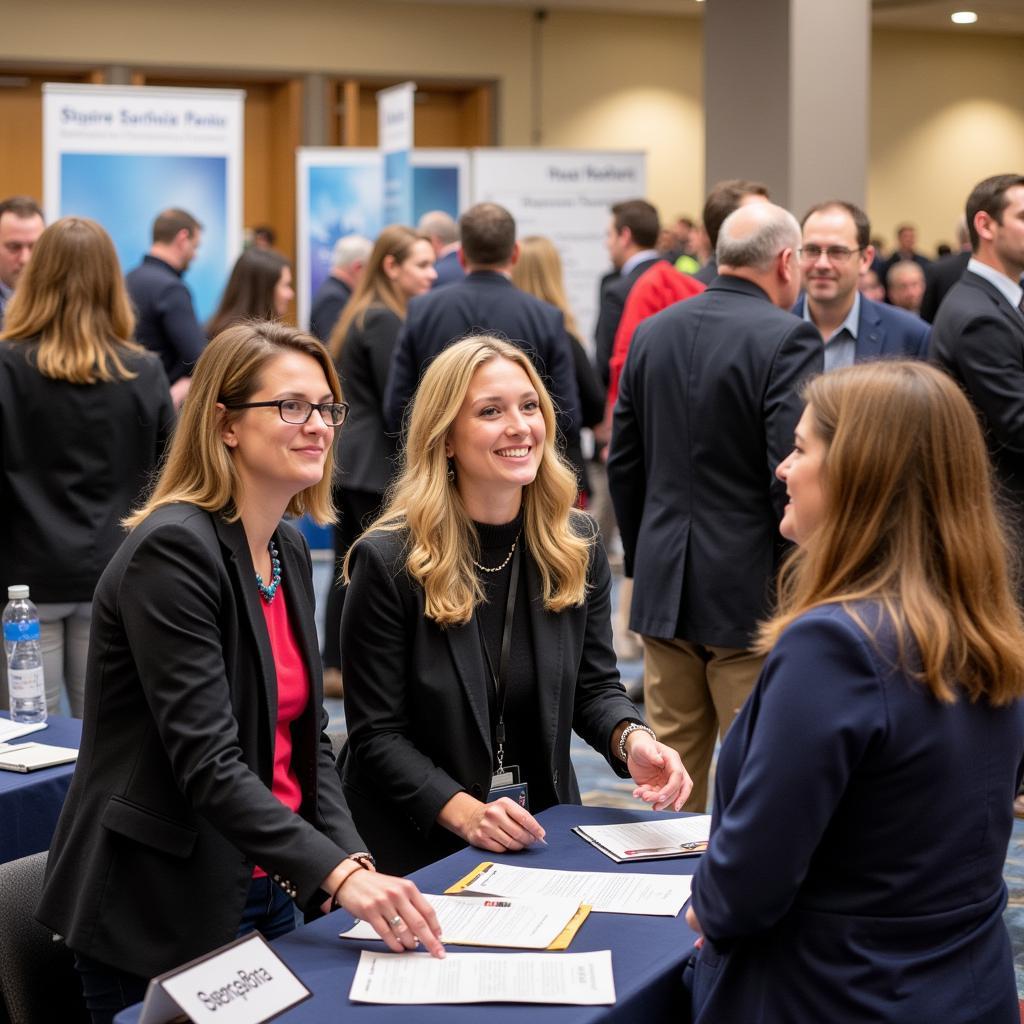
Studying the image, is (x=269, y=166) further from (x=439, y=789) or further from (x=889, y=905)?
(x=889, y=905)

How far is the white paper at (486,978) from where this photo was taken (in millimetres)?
1615

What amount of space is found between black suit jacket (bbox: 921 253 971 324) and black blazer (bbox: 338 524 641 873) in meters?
3.96

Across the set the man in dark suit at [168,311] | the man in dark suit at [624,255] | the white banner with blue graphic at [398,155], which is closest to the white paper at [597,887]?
the man in dark suit at [168,311]

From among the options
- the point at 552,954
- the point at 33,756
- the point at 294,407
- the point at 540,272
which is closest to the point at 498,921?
the point at 552,954

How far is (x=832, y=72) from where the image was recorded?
6.10 metres

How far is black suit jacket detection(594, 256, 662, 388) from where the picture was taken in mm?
6086

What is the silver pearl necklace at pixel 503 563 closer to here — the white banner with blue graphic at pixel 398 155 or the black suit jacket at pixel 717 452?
the black suit jacket at pixel 717 452

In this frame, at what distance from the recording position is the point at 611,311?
623cm

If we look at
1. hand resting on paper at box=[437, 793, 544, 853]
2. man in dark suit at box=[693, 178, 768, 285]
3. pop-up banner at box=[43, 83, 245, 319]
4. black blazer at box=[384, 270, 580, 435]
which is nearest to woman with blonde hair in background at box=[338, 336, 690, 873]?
hand resting on paper at box=[437, 793, 544, 853]

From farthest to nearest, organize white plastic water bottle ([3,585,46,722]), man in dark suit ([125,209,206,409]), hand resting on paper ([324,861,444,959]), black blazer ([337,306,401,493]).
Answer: man in dark suit ([125,209,206,409]) < black blazer ([337,306,401,493]) < white plastic water bottle ([3,585,46,722]) < hand resting on paper ([324,861,444,959])

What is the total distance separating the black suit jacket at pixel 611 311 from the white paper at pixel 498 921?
4.31m

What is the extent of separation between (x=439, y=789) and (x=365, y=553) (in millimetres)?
415

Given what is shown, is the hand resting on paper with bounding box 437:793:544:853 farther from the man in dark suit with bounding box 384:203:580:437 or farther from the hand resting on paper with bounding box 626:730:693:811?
the man in dark suit with bounding box 384:203:580:437

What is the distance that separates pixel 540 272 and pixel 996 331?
225 cm
